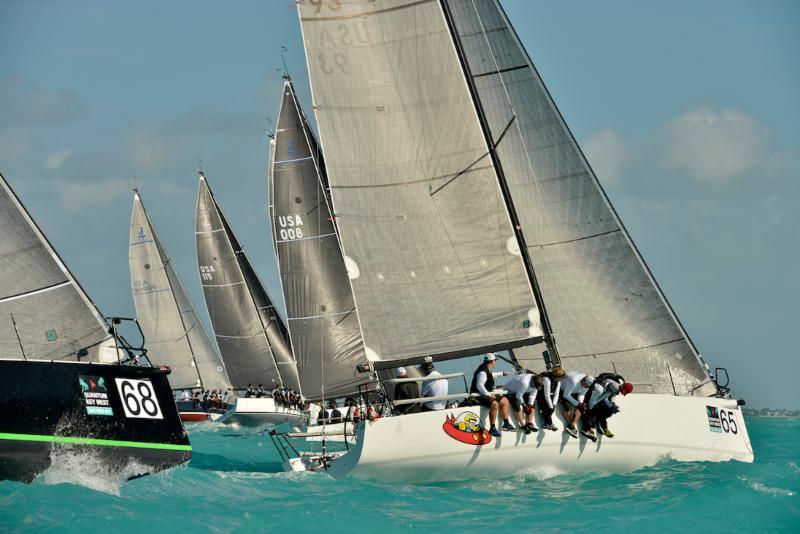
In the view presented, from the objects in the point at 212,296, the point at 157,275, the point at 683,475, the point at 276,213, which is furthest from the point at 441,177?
the point at 157,275

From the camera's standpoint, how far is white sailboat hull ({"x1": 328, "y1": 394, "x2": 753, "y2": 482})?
13.1 m

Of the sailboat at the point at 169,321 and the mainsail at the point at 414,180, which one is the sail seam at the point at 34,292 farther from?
the sailboat at the point at 169,321

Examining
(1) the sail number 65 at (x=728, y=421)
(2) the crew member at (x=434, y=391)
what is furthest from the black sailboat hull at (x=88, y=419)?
(1) the sail number 65 at (x=728, y=421)

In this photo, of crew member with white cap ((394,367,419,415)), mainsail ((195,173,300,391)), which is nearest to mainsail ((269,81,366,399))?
mainsail ((195,173,300,391))

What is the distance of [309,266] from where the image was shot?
28281 millimetres

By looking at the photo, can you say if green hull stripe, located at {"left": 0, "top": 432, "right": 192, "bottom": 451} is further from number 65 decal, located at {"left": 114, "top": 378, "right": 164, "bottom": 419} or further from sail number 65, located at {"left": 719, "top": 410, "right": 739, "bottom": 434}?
sail number 65, located at {"left": 719, "top": 410, "right": 739, "bottom": 434}

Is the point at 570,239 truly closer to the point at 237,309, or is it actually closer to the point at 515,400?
the point at 515,400

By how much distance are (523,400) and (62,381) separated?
6.09m

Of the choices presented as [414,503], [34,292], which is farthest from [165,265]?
[414,503]

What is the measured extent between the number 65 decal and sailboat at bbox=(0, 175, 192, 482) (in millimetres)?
14

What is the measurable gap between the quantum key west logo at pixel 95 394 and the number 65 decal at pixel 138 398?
0.77 feet

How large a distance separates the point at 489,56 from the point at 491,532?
30.1 feet

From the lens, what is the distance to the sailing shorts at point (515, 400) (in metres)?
13.2

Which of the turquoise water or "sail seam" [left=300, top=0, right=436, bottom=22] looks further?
"sail seam" [left=300, top=0, right=436, bottom=22]
